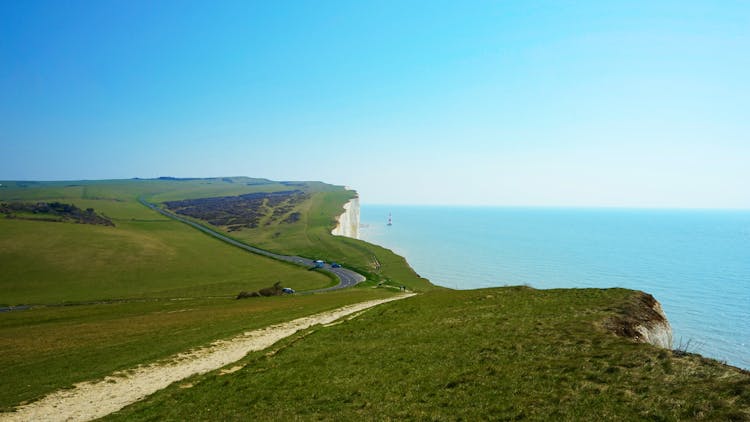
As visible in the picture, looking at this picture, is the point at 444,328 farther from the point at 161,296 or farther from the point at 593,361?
the point at 161,296

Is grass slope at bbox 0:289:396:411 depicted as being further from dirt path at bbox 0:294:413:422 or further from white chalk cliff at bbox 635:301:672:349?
white chalk cliff at bbox 635:301:672:349

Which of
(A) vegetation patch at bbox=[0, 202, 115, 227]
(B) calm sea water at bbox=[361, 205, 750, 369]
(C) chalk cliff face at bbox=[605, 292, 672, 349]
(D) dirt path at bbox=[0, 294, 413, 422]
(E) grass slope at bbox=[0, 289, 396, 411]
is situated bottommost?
(B) calm sea water at bbox=[361, 205, 750, 369]

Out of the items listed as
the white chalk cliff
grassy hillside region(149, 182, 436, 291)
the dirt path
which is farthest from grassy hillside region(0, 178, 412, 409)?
the white chalk cliff

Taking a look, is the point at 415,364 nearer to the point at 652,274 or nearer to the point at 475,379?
the point at 475,379

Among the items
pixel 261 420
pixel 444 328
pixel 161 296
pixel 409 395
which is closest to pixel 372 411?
pixel 409 395

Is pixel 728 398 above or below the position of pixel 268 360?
above
